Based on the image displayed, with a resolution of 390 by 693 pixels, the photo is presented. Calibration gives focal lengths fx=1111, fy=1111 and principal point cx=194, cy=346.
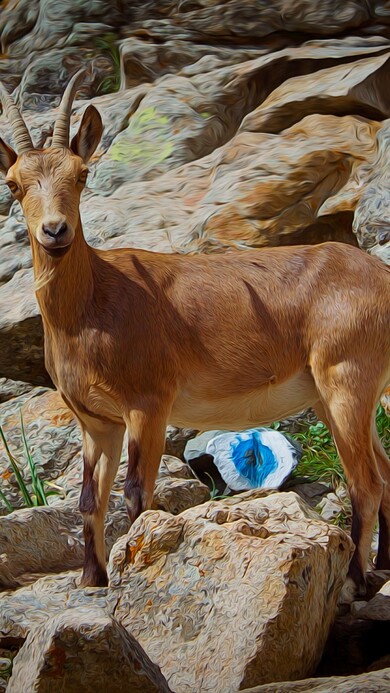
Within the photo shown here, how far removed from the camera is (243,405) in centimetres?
610

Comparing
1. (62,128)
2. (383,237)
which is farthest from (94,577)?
(383,237)

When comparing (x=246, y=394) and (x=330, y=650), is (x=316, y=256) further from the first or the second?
(x=330, y=650)

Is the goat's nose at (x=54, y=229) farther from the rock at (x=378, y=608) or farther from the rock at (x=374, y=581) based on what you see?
the rock at (x=374, y=581)

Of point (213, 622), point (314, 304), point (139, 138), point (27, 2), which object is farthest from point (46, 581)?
point (27, 2)

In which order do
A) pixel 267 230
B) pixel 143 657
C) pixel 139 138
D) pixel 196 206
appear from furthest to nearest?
pixel 139 138
pixel 196 206
pixel 267 230
pixel 143 657

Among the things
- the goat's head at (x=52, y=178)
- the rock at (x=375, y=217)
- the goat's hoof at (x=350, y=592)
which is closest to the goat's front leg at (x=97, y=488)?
the goat's head at (x=52, y=178)

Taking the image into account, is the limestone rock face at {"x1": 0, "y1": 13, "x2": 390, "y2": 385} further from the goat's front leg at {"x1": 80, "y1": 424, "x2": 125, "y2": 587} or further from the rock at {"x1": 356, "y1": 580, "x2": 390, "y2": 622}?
the rock at {"x1": 356, "y1": 580, "x2": 390, "y2": 622}

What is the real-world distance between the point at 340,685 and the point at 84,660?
102cm

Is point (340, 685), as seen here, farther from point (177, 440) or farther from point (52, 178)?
point (177, 440)

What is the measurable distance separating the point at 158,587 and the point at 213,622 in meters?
0.42

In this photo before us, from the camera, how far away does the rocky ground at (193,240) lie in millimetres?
4691

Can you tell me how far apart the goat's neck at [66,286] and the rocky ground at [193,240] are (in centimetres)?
114

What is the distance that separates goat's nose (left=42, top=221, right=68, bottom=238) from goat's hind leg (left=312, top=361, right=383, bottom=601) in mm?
1636

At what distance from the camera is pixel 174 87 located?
1063 centimetres
